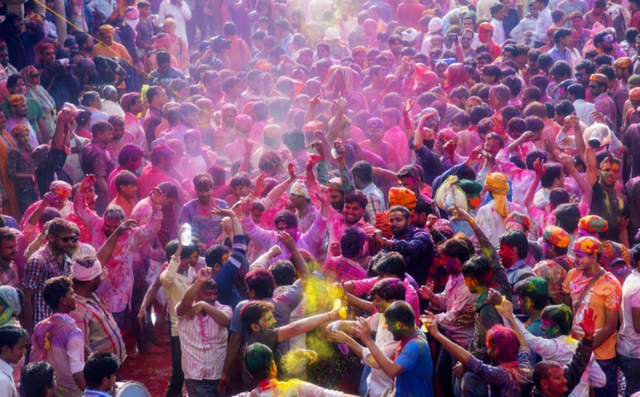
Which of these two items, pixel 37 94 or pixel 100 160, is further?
pixel 37 94

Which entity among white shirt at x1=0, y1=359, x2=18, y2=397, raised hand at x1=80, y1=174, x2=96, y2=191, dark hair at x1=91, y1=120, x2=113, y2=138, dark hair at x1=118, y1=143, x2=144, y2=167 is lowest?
white shirt at x1=0, y1=359, x2=18, y2=397

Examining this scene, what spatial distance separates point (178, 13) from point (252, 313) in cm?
1215

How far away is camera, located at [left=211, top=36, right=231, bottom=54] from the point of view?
1514 centimetres

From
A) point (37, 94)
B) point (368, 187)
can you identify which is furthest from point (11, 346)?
point (37, 94)

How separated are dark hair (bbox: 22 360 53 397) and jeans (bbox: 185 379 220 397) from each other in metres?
1.39

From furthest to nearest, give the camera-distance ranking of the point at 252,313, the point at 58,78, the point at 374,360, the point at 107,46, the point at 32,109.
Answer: the point at 107,46
the point at 58,78
the point at 32,109
the point at 252,313
the point at 374,360

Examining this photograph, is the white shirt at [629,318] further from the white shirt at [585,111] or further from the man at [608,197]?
the white shirt at [585,111]

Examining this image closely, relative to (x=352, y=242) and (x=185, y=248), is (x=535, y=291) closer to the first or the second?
(x=352, y=242)

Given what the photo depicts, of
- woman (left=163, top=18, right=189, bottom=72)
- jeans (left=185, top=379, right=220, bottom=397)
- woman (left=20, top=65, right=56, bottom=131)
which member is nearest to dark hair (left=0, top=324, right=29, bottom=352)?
jeans (left=185, top=379, right=220, bottom=397)

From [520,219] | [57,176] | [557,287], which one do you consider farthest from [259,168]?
[557,287]

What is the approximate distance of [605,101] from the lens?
36.4 ft

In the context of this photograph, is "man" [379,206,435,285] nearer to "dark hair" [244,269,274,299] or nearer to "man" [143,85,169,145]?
"dark hair" [244,269,274,299]

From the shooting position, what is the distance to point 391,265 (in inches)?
243

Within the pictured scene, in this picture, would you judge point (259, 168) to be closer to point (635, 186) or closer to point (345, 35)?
point (635, 186)
